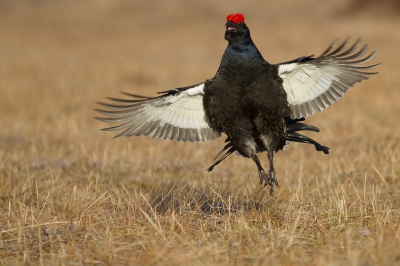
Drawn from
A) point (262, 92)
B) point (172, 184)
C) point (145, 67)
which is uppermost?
point (145, 67)

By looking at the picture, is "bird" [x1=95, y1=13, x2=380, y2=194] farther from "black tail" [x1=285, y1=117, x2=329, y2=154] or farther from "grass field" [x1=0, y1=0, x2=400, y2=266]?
"grass field" [x1=0, y1=0, x2=400, y2=266]

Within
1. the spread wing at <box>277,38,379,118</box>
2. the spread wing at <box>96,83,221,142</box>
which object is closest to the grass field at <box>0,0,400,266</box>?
the spread wing at <box>96,83,221,142</box>

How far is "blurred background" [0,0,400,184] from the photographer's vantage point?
7.26m

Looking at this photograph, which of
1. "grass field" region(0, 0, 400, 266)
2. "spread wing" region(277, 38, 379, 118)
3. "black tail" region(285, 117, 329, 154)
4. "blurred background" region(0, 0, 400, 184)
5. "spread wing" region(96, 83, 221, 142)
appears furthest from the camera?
"blurred background" region(0, 0, 400, 184)

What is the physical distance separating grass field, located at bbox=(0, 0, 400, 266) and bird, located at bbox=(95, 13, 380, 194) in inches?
17.1

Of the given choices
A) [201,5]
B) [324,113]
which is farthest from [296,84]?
[201,5]

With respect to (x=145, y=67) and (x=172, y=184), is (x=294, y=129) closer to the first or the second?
(x=172, y=184)

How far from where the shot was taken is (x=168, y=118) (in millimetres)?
5070

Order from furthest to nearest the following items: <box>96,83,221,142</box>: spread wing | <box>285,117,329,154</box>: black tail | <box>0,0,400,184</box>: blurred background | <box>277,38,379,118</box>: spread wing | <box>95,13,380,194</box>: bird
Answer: <box>0,0,400,184</box>: blurred background, <box>96,83,221,142</box>: spread wing, <box>285,117,329,154</box>: black tail, <box>277,38,379,118</box>: spread wing, <box>95,13,380,194</box>: bird

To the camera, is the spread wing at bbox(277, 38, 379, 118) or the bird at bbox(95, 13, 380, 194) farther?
the spread wing at bbox(277, 38, 379, 118)

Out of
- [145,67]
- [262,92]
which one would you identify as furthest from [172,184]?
[145,67]

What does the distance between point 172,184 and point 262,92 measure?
141 cm

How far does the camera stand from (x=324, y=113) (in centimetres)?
1069

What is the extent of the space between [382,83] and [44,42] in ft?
54.9
